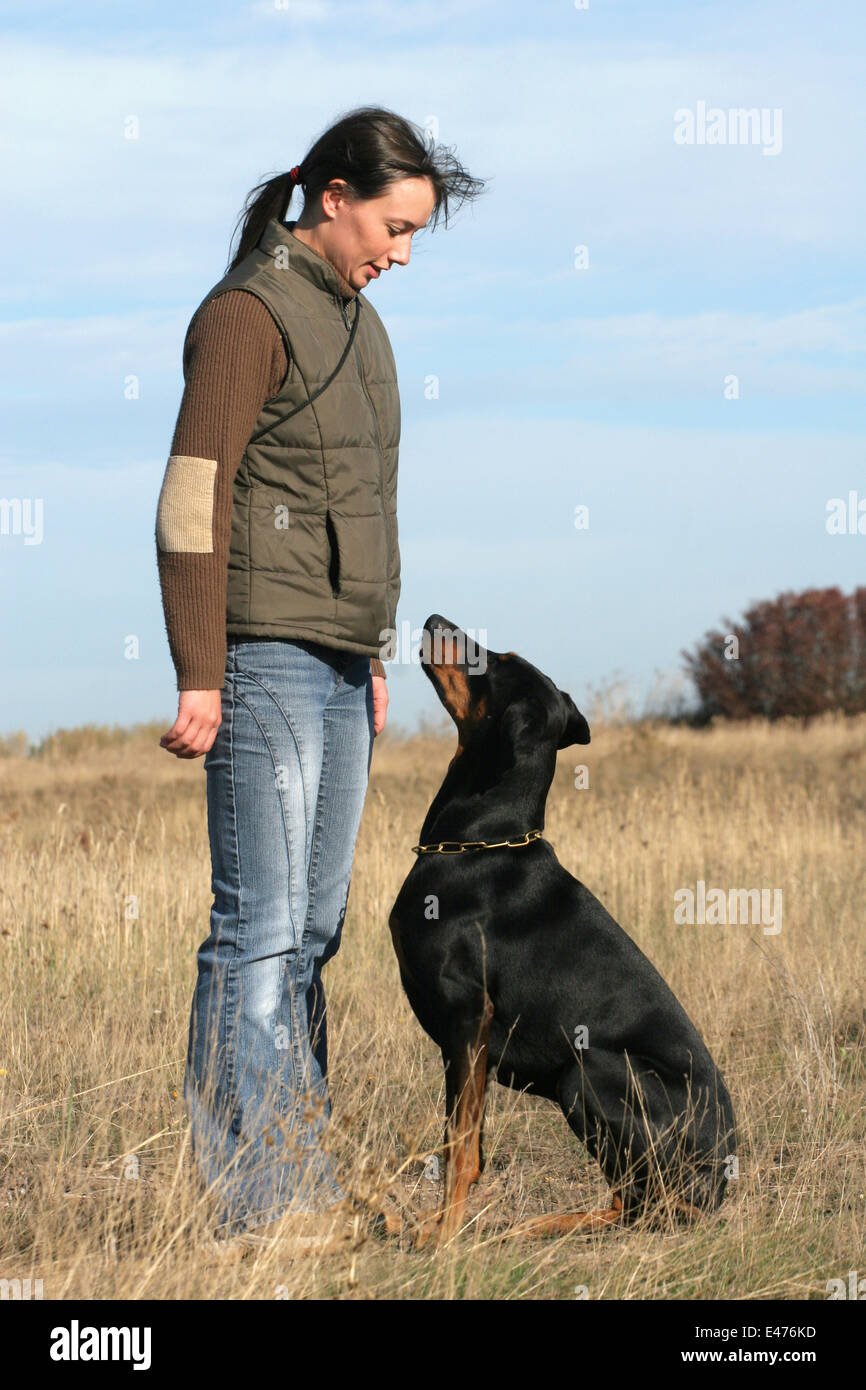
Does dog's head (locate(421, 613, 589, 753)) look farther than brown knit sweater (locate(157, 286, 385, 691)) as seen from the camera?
Yes

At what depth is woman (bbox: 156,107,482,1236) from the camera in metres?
2.63

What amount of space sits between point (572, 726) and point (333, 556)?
875 mm

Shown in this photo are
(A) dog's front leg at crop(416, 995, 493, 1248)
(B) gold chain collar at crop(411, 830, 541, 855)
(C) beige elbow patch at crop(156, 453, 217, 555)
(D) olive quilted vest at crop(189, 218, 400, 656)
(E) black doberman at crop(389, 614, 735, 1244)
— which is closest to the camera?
(C) beige elbow patch at crop(156, 453, 217, 555)

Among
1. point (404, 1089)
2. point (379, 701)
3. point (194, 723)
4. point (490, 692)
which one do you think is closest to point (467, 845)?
point (490, 692)

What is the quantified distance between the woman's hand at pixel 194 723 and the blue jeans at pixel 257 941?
11 cm

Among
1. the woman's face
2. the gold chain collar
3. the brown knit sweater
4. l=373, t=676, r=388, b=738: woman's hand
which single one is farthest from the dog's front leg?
the woman's face

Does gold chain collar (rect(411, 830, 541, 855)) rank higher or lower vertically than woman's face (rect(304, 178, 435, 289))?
lower

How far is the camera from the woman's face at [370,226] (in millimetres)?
2801

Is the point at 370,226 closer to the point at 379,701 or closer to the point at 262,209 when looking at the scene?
the point at 262,209

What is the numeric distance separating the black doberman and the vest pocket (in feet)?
1.93

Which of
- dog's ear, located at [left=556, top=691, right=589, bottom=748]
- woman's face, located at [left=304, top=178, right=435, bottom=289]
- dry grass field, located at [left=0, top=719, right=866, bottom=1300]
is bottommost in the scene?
dry grass field, located at [left=0, top=719, right=866, bottom=1300]

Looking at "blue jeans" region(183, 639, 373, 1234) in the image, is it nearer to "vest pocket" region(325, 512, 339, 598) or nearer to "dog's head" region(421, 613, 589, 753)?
"vest pocket" region(325, 512, 339, 598)

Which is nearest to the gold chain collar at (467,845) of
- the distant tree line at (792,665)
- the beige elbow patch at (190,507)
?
the beige elbow patch at (190,507)
